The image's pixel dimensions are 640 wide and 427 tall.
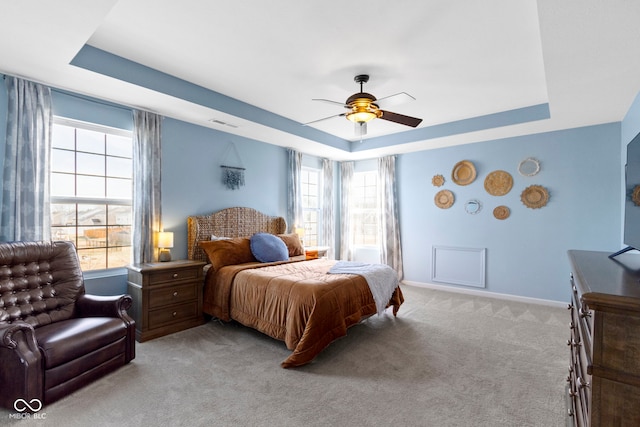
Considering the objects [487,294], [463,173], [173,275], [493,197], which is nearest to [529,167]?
[493,197]

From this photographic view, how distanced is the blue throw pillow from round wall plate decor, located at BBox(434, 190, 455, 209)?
2.93 metres

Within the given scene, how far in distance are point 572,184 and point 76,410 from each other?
233 inches

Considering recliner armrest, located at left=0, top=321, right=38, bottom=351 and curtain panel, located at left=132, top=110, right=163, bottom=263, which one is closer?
recliner armrest, located at left=0, top=321, right=38, bottom=351

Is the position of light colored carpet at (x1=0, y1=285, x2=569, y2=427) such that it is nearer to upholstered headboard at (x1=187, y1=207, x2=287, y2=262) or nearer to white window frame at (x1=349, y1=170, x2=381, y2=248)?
upholstered headboard at (x1=187, y1=207, x2=287, y2=262)

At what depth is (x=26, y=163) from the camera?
2.79 meters

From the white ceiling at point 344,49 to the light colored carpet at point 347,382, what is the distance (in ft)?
8.32

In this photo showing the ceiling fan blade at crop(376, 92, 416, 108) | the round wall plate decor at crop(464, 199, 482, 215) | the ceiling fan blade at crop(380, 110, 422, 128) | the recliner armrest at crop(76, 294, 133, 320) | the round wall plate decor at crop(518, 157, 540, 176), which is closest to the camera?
the recliner armrest at crop(76, 294, 133, 320)

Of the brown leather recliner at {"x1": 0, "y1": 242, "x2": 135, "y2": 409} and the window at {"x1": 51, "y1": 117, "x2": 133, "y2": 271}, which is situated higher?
the window at {"x1": 51, "y1": 117, "x2": 133, "y2": 271}

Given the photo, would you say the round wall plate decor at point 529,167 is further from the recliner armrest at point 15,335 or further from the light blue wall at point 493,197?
the recliner armrest at point 15,335

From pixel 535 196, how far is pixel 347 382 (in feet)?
13.2

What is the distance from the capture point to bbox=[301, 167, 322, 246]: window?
6.11 meters

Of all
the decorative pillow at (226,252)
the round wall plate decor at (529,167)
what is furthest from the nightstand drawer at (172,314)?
the round wall plate decor at (529,167)

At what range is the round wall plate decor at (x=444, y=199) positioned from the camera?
17.3 feet

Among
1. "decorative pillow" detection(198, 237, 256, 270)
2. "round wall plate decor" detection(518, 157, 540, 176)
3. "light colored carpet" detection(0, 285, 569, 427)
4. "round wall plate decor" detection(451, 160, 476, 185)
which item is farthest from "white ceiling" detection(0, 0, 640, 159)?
"light colored carpet" detection(0, 285, 569, 427)
